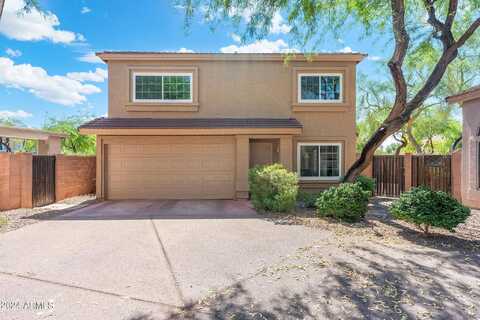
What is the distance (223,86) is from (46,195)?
8.38 m

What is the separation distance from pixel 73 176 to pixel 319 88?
1169 centimetres

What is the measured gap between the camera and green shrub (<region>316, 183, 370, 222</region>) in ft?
26.0

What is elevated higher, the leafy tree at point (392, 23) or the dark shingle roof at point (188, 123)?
the leafy tree at point (392, 23)

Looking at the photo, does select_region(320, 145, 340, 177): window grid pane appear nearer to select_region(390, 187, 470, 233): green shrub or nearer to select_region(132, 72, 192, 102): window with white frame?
select_region(390, 187, 470, 233): green shrub

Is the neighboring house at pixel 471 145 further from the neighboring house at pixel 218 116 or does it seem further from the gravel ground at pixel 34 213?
the gravel ground at pixel 34 213

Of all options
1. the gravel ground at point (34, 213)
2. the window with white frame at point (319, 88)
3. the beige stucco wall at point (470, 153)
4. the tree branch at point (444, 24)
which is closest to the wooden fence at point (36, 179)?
the gravel ground at point (34, 213)

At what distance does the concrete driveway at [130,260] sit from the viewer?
3699 millimetres

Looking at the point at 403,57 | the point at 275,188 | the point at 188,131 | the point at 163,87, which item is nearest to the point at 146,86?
the point at 163,87

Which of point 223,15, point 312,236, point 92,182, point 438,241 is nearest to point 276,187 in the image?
point 312,236

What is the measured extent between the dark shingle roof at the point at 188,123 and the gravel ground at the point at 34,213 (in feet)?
10.2

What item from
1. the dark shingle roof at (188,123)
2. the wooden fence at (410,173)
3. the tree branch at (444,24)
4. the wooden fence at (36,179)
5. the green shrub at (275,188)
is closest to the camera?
the tree branch at (444,24)

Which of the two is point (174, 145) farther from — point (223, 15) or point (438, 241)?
point (438, 241)

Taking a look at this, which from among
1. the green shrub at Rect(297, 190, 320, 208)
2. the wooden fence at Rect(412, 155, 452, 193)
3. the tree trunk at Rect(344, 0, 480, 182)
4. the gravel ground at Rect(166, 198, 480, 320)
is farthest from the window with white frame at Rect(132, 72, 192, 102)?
the wooden fence at Rect(412, 155, 452, 193)

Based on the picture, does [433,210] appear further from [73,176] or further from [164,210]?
[73,176]
